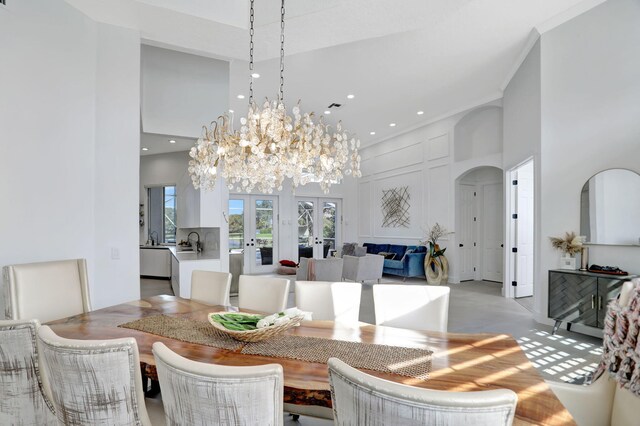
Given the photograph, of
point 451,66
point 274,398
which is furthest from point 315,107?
point 274,398

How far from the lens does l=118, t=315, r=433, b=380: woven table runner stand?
56.2 inches

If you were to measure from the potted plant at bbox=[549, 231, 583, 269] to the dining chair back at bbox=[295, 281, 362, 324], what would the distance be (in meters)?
3.15

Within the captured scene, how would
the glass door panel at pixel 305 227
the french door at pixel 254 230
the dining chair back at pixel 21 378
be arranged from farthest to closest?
the glass door panel at pixel 305 227 < the french door at pixel 254 230 < the dining chair back at pixel 21 378

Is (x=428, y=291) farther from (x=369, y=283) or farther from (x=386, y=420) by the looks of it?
(x=369, y=283)

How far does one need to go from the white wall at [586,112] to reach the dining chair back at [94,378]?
186 inches

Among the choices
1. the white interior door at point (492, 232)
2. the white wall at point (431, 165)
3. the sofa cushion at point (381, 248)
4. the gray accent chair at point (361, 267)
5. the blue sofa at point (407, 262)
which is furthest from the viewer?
the sofa cushion at point (381, 248)

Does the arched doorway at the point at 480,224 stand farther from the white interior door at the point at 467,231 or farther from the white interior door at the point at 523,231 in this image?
the white interior door at the point at 523,231

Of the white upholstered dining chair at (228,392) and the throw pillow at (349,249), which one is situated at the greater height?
the white upholstered dining chair at (228,392)

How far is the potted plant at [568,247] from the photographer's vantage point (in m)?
4.07

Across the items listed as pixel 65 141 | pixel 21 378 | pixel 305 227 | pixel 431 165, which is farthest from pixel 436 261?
pixel 21 378

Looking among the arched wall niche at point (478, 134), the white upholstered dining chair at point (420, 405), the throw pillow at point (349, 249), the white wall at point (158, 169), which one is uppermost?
the arched wall niche at point (478, 134)

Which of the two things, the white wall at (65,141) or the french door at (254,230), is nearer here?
the white wall at (65,141)

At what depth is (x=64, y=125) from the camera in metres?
2.99

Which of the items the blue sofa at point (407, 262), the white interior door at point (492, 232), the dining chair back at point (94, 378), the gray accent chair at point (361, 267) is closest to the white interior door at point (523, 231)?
the white interior door at point (492, 232)
